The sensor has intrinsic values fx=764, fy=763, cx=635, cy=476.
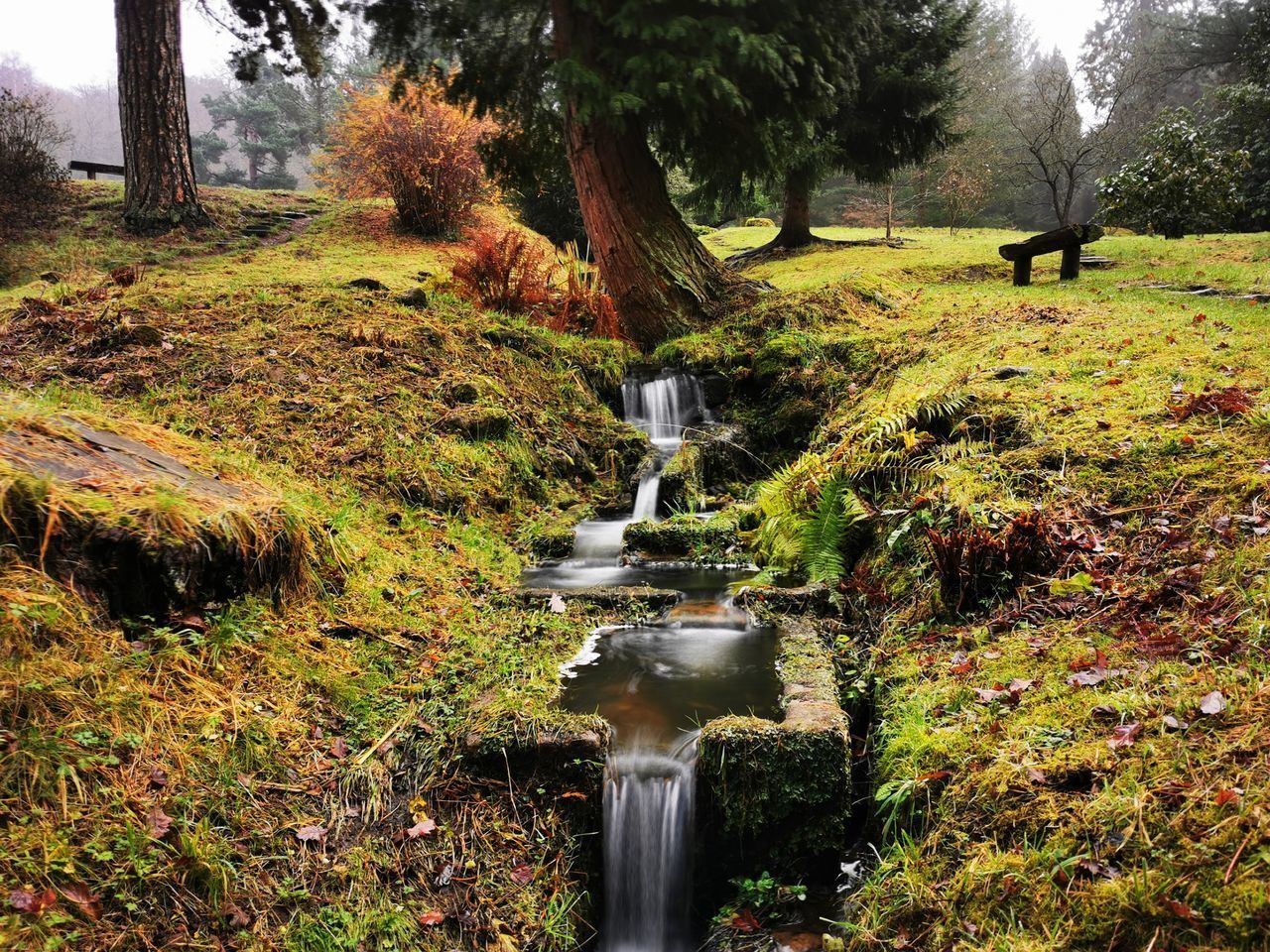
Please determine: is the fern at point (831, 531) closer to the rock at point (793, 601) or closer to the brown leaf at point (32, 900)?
the rock at point (793, 601)

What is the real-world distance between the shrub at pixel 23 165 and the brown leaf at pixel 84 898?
17.0 m

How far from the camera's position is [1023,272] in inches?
428

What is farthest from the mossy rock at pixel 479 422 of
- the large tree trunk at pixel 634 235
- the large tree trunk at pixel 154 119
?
the large tree trunk at pixel 154 119

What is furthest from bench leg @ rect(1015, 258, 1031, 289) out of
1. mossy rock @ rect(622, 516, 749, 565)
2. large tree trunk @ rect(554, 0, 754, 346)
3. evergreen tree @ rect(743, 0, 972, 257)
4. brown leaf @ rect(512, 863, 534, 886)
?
brown leaf @ rect(512, 863, 534, 886)

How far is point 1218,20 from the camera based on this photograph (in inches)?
1066

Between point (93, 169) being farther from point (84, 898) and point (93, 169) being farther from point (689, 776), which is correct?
point (689, 776)

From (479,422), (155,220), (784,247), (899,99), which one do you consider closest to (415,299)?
(479,422)

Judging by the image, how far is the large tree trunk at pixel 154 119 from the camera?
1270cm

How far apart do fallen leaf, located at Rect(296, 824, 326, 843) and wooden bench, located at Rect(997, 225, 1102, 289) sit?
10946 mm

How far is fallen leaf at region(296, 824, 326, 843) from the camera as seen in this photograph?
8.49 feet

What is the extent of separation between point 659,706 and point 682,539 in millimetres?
2283

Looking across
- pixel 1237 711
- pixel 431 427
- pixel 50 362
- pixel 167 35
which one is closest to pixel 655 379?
pixel 431 427

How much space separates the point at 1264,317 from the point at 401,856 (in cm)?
792

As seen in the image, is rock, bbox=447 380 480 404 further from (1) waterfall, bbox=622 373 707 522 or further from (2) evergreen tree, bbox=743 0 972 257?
(2) evergreen tree, bbox=743 0 972 257
